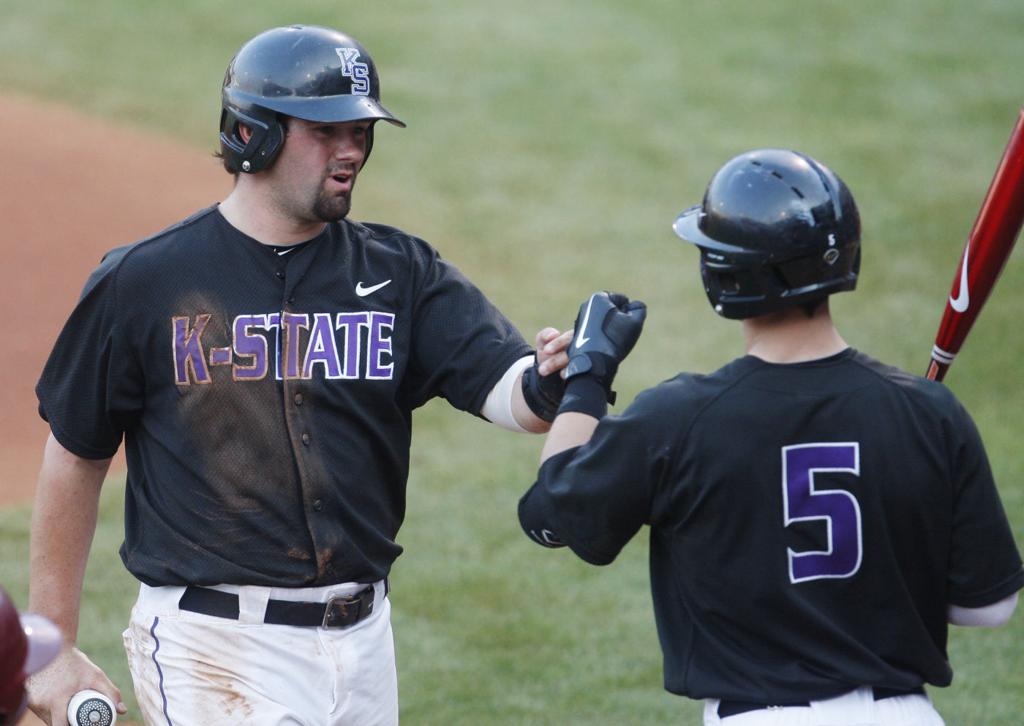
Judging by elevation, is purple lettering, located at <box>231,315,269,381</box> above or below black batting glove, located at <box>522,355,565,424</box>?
above

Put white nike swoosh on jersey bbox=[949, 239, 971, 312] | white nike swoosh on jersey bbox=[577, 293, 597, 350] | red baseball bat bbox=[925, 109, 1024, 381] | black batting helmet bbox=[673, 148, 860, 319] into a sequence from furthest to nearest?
white nike swoosh on jersey bbox=[949, 239, 971, 312]
red baseball bat bbox=[925, 109, 1024, 381]
white nike swoosh on jersey bbox=[577, 293, 597, 350]
black batting helmet bbox=[673, 148, 860, 319]

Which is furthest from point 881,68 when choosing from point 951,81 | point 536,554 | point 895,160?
point 536,554

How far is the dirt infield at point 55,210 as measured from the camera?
30.1 ft

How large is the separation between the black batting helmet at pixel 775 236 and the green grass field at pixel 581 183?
3.21m

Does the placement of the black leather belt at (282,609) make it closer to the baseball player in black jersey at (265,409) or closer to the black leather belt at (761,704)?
the baseball player in black jersey at (265,409)

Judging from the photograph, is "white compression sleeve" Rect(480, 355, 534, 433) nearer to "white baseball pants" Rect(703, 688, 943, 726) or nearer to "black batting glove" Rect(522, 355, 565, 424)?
"black batting glove" Rect(522, 355, 565, 424)

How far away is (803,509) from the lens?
9.79 ft

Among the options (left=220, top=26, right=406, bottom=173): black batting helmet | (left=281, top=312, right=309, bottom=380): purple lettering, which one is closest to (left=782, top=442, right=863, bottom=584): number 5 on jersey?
(left=281, top=312, right=309, bottom=380): purple lettering

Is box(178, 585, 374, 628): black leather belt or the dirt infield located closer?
box(178, 585, 374, 628): black leather belt

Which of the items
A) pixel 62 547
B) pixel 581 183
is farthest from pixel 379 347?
pixel 581 183

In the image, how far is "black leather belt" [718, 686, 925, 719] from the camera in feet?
9.96

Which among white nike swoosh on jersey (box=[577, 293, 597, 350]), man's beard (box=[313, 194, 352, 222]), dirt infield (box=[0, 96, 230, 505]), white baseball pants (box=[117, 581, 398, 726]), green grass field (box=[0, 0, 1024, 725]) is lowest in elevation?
green grass field (box=[0, 0, 1024, 725])

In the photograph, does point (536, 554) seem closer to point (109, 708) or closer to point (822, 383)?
point (109, 708)

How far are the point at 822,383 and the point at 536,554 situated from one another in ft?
15.4
